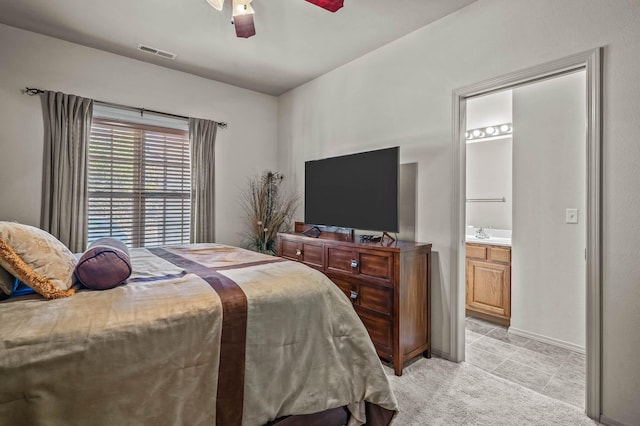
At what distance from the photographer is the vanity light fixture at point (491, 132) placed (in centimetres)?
367

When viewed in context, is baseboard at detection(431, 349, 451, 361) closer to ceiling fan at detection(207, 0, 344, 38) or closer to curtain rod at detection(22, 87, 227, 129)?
ceiling fan at detection(207, 0, 344, 38)

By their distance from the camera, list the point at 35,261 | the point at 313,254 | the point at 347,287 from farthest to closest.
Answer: the point at 313,254, the point at 347,287, the point at 35,261

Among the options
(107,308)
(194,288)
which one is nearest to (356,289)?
(194,288)

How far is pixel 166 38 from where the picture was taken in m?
3.00

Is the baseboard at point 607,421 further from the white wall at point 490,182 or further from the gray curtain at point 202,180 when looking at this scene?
the gray curtain at point 202,180

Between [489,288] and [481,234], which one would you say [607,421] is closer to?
[489,288]

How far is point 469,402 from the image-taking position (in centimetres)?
201

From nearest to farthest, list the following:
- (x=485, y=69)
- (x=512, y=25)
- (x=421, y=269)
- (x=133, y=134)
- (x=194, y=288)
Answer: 1. (x=194, y=288)
2. (x=512, y=25)
3. (x=485, y=69)
4. (x=421, y=269)
5. (x=133, y=134)

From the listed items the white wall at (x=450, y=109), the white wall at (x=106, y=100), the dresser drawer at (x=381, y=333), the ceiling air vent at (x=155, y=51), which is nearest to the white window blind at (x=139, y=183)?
the white wall at (x=106, y=100)

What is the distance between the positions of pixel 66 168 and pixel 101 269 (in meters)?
2.29

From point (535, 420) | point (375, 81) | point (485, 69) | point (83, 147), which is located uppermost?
point (375, 81)

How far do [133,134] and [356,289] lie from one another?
292 cm

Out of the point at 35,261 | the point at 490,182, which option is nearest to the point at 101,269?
the point at 35,261

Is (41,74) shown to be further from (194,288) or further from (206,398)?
(206,398)
